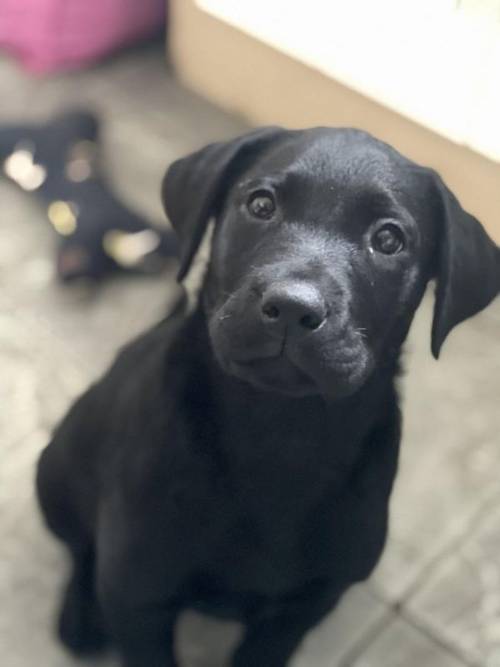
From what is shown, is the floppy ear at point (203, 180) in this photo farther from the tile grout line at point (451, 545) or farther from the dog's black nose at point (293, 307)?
the tile grout line at point (451, 545)

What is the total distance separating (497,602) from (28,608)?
0.72 m

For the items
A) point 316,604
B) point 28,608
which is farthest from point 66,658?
point 316,604

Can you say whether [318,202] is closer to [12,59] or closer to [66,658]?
[66,658]

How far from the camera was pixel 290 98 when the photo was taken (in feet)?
8.04

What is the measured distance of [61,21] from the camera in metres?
2.54

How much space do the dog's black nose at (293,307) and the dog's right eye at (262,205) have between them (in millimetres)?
143

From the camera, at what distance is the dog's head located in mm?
1070

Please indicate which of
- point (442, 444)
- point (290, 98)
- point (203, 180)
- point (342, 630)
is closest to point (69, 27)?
point (290, 98)

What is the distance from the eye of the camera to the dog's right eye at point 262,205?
1.16 metres

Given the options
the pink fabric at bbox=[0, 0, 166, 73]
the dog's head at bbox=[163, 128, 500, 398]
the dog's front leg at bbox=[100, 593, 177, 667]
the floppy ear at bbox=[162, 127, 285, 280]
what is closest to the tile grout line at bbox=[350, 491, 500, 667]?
the dog's front leg at bbox=[100, 593, 177, 667]

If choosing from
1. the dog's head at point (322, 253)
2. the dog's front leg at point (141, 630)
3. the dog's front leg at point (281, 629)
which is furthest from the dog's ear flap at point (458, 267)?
the dog's front leg at point (141, 630)

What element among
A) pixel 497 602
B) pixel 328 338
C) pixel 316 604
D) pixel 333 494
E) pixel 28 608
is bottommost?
pixel 28 608

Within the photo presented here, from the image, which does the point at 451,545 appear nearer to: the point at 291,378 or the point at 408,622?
the point at 408,622

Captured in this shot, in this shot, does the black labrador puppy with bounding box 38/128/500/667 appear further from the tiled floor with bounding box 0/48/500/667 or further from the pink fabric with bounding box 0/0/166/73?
the pink fabric with bounding box 0/0/166/73
